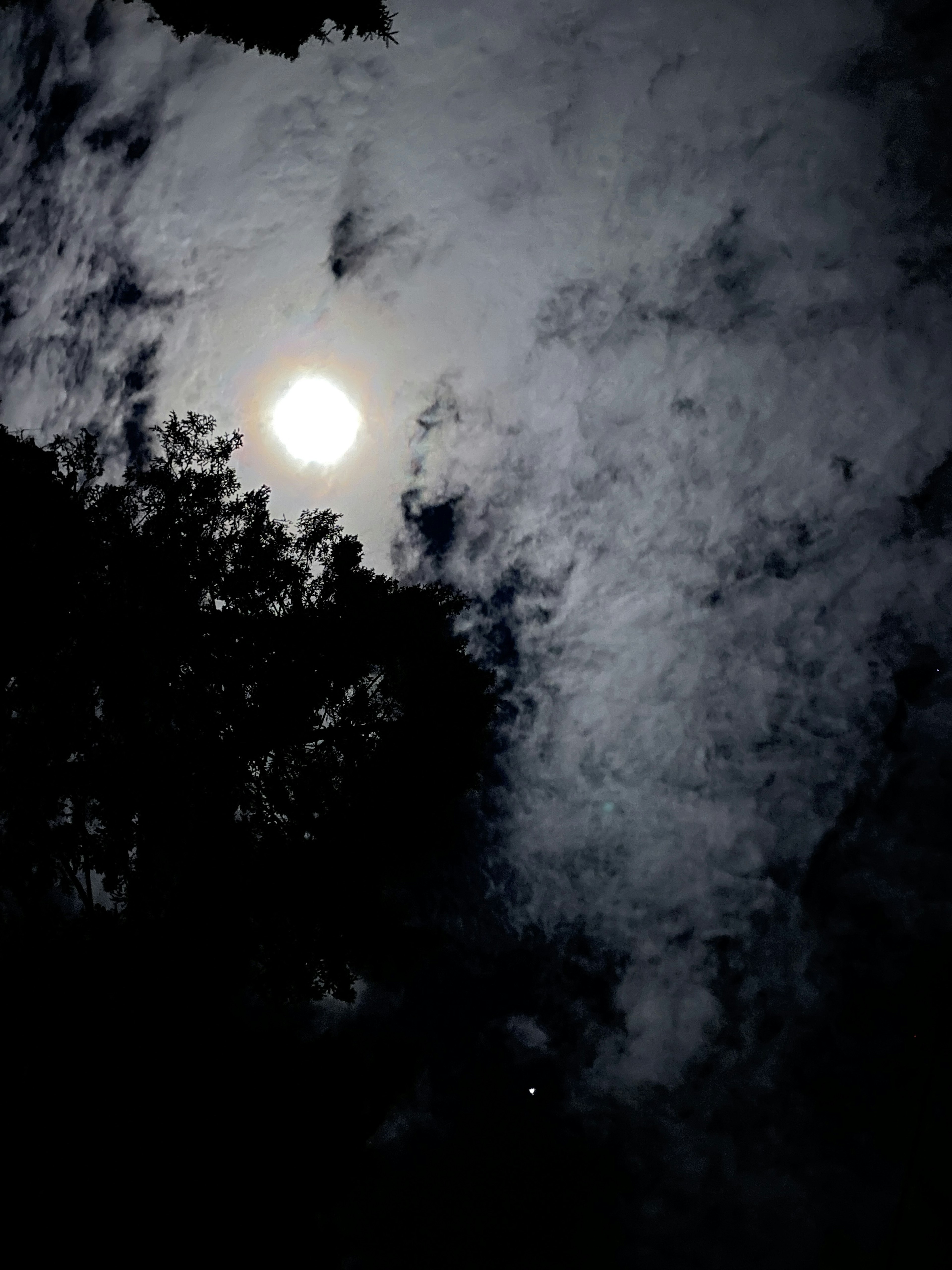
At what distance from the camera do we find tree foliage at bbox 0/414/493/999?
353 inches

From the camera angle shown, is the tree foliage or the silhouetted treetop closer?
the silhouetted treetop

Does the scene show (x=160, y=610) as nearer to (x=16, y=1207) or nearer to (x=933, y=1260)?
(x=16, y=1207)

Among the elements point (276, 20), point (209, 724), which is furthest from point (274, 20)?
point (209, 724)

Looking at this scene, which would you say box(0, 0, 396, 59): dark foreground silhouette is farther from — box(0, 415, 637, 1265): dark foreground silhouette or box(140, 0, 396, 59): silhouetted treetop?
box(0, 415, 637, 1265): dark foreground silhouette

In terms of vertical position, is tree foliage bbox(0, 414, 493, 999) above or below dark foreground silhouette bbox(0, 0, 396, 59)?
below

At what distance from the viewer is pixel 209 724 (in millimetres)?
9367

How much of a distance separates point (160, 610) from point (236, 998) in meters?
6.75

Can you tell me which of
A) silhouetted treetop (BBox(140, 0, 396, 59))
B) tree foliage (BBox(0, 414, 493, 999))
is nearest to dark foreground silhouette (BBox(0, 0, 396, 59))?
silhouetted treetop (BBox(140, 0, 396, 59))

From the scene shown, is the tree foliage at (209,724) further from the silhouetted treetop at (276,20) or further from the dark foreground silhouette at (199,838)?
the silhouetted treetop at (276,20)

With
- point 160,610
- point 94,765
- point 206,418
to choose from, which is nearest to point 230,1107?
point 94,765

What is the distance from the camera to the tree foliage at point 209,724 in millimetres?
8969

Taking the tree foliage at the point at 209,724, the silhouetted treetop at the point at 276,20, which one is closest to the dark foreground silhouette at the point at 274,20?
the silhouetted treetop at the point at 276,20

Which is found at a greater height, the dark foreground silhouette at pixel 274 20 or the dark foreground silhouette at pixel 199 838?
the dark foreground silhouette at pixel 274 20

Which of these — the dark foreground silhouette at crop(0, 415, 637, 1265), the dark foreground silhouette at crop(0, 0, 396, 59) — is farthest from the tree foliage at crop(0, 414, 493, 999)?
the dark foreground silhouette at crop(0, 0, 396, 59)
